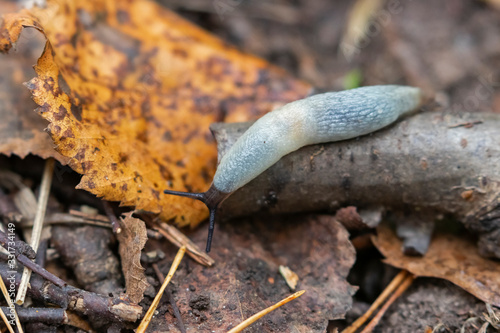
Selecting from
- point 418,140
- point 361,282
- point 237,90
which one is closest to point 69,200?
point 237,90

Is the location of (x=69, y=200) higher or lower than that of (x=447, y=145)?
lower

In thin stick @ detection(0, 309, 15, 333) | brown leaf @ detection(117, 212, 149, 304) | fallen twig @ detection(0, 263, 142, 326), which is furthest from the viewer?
brown leaf @ detection(117, 212, 149, 304)

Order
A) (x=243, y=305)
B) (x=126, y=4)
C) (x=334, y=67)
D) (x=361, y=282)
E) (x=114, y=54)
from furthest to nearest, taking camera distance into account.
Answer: (x=334, y=67) < (x=126, y=4) < (x=114, y=54) < (x=361, y=282) < (x=243, y=305)

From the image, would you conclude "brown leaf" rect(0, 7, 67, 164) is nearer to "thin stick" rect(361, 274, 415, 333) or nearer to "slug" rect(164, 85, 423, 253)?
"slug" rect(164, 85, 423, 253)

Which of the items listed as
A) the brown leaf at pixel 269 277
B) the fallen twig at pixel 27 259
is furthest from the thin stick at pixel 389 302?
the fallen twig at pixel 27 259

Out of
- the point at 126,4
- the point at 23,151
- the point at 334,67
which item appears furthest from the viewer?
the point at 334,67

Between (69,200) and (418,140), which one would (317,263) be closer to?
(418,140)

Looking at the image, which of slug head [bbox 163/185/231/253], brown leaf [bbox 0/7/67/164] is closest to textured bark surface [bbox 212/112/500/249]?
slug head [bbox 163/185/231/253]
